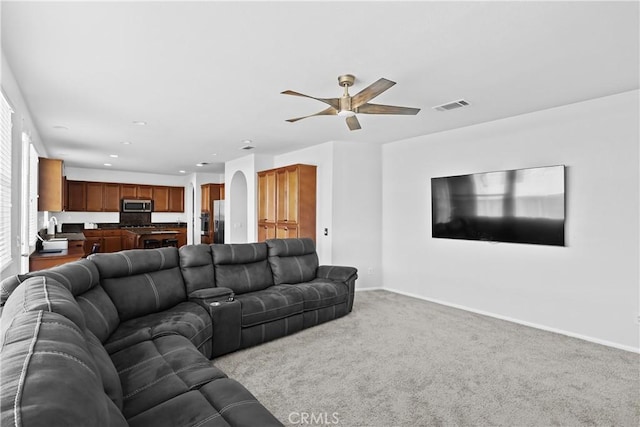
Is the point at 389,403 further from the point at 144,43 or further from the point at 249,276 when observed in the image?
the point at 144,43

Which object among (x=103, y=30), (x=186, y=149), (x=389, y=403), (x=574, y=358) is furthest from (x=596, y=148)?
(x=186, y=149)

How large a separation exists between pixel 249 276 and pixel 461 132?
135 inches

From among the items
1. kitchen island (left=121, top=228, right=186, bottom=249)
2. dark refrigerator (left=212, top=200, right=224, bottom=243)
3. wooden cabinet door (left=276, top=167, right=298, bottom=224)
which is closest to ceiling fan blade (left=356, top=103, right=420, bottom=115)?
wooden cabinet door (left=276, top=167, right=298, bottom=224)

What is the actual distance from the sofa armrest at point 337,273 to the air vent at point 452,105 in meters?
2.20

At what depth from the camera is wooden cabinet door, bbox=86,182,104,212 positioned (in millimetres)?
→ 9297

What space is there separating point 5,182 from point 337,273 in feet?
11.1

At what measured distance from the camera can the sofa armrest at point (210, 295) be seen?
3.18 metres

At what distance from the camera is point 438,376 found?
9.04 ft

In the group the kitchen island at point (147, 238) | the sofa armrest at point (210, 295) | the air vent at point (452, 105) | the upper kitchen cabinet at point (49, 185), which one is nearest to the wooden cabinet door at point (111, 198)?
the kitchen island at point (147, 238)

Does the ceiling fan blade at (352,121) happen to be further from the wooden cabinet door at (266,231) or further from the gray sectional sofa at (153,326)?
the wooden cabinet door at (266,231)

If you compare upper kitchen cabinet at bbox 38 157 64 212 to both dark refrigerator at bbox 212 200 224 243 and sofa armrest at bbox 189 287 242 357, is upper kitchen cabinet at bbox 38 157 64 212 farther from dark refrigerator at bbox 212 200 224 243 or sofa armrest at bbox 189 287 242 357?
dark refrigerator at bbox 212 200 224 243

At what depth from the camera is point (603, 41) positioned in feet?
7.84

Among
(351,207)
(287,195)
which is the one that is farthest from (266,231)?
(351,207)

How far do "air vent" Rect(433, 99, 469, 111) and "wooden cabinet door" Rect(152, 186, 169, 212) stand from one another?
892 cm
